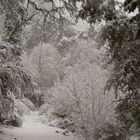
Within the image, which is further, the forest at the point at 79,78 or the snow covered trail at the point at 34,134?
the snow covered trail at the point at 34,134

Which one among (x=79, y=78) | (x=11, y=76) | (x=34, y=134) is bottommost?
(x=34, y=134)

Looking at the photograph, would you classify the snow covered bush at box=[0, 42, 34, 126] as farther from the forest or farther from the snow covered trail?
the snow covered trail

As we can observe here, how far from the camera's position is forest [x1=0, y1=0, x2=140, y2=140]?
6.05m

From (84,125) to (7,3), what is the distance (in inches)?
292

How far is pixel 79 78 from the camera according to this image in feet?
52.4

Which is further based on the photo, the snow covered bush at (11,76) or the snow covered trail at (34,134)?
the snow covered trail at (34,134)

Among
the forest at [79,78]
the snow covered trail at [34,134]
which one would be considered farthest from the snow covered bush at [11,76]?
the snow covered trail at [34,134]

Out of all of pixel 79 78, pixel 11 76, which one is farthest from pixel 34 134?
pixel 11 76

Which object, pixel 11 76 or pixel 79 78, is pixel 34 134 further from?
pixel 11 76

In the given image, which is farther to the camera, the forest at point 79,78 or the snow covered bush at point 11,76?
the snow covered bush at point 11,76

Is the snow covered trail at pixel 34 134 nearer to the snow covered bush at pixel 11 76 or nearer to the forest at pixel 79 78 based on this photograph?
the forest at pixel 79 78

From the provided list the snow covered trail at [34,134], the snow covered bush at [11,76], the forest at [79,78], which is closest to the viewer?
the forest at [79,78]

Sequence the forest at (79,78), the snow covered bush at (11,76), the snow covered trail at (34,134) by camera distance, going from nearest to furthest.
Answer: the forest at (79,78) → the snow covered bush at (11,76) → the snow covered trail at (34,134)

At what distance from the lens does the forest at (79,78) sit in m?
6.05
